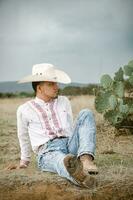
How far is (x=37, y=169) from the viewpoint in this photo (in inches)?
186

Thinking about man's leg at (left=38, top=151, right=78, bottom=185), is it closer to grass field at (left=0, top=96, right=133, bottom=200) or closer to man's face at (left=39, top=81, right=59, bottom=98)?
grass field at (left=0, top=96, right=133, bottom=200)

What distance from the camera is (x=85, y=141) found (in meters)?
4.21

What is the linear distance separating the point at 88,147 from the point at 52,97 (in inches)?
23.6

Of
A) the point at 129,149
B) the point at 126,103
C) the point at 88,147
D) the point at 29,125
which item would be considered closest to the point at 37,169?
the point at 29,125

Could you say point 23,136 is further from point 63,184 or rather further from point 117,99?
point 117,99

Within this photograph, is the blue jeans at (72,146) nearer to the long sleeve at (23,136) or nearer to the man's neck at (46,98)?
the long sleeve at (23,136)

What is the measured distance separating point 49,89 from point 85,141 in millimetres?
602

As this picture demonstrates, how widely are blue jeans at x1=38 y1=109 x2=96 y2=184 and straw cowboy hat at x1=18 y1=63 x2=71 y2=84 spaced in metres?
0.36

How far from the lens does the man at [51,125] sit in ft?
14.1

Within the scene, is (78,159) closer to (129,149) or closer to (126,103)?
(129,149)

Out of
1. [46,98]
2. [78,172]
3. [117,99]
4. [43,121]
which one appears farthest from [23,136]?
[117,99]

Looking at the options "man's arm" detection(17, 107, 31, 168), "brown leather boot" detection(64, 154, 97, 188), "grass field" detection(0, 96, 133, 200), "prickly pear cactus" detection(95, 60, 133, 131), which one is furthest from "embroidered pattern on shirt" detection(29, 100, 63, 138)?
"prickly pear cactus" detection(95, 60, 133, 131)

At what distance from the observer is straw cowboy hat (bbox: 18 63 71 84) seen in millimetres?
4512

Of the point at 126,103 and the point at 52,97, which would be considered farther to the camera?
the point at 126,103
